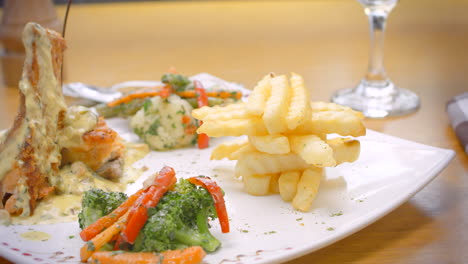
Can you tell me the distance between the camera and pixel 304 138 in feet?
7.04

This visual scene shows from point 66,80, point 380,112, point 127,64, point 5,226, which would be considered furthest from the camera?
point 127,64

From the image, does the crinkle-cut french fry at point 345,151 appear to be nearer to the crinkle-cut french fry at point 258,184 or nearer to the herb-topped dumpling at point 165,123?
the crinkle-cut french fry at point 258,184

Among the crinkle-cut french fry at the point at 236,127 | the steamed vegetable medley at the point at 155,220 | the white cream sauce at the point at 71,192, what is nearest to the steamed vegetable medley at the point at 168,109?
the white cream sauce at the point at 71,192

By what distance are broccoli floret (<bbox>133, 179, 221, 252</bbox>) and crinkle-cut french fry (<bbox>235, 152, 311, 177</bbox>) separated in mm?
298

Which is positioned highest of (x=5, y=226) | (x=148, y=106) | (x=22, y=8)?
(x=22, y=8)

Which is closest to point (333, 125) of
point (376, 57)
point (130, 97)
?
point (130, 97)

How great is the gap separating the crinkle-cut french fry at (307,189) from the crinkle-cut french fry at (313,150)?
0.35 feet

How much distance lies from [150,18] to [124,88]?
205 cm

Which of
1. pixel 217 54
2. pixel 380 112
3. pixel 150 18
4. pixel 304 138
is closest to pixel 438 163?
pixel 304 138

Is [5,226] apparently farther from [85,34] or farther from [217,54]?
[85,34]

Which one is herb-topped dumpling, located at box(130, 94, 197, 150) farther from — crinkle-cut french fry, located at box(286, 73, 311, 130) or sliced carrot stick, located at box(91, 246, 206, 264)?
sliced carrot stick, located at box(91, 246, 206, 264)

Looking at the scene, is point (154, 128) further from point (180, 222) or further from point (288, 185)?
point (180, 222)

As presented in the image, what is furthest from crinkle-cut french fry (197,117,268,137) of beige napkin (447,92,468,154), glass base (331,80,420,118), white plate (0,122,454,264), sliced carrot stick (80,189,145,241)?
glass base (331,80,420,118)

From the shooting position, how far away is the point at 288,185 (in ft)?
7.09
